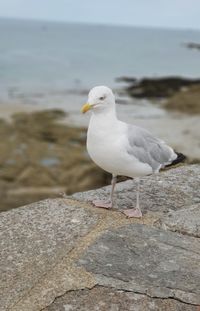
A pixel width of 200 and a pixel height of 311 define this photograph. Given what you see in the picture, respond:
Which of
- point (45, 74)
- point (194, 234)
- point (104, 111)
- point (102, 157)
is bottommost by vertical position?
point (45, 74)

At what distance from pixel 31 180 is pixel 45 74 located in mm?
34889

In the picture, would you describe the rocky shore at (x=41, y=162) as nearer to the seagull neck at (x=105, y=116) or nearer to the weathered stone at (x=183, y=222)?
the seagull neck at (x=105, y=116)

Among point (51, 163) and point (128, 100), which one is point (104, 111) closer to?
point (51, 163)

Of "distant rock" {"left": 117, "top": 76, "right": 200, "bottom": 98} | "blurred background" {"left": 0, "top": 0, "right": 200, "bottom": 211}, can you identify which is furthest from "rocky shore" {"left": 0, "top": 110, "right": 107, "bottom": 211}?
"distant rock" {"left": 117, "top": 76, "right": 200, "bottom": 98}

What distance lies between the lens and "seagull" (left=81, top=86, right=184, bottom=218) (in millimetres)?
3379

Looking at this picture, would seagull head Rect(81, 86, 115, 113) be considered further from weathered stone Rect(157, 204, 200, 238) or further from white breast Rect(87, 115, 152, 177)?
weathered stone Rect(157, 204, 200, 238)

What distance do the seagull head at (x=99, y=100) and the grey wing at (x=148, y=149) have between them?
0.21 metres

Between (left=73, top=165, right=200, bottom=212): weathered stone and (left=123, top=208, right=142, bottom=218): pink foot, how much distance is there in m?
0.16

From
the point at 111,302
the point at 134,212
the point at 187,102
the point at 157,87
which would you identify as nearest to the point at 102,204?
the point at 134,212

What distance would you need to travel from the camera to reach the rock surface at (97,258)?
2508 millimetres

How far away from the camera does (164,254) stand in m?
2.89

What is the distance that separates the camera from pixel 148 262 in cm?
281

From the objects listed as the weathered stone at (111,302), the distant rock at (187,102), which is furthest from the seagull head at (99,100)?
the distant rock at (187,102)

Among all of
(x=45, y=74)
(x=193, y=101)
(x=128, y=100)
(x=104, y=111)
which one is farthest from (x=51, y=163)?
(x=45, y=74)
